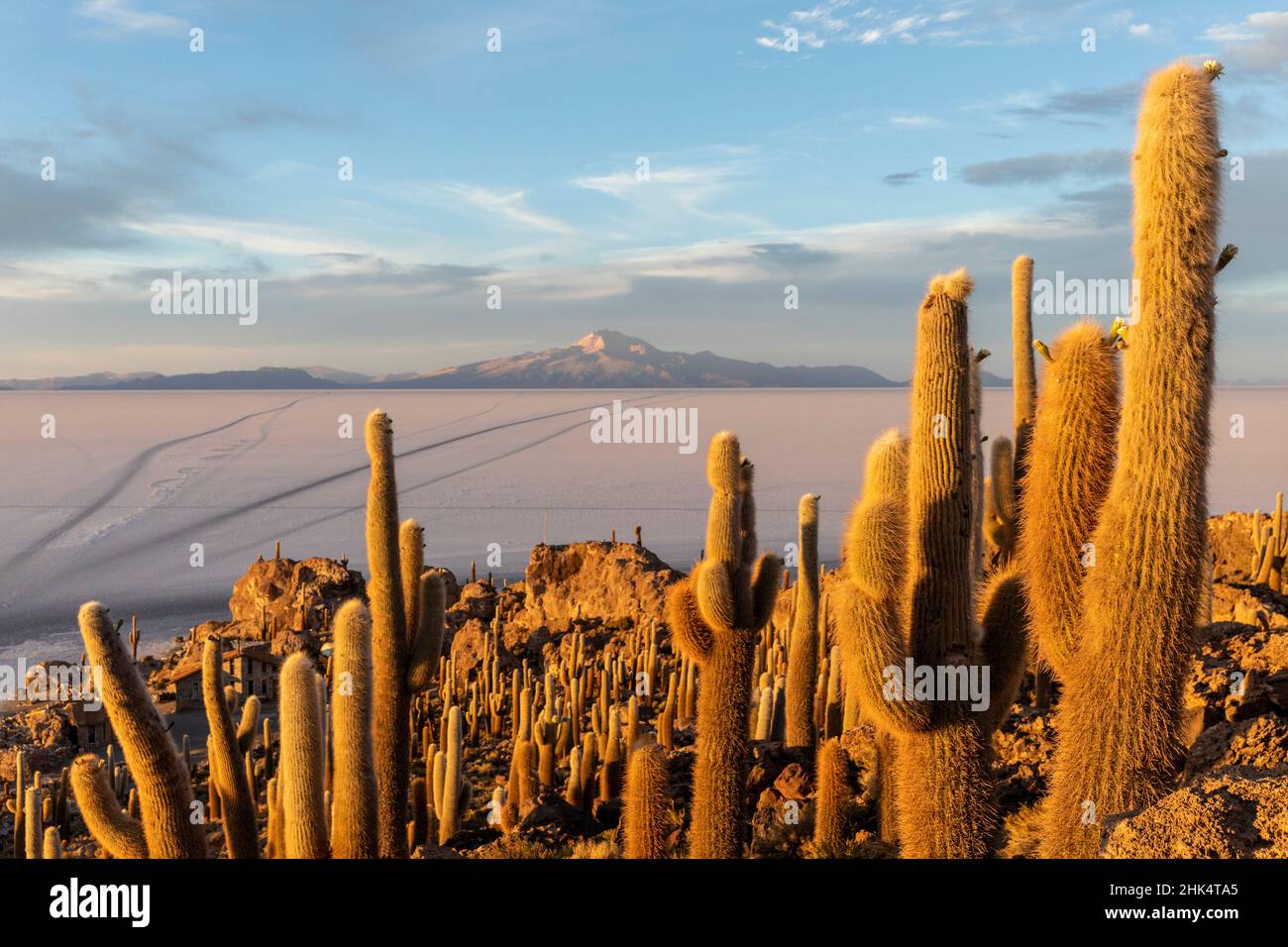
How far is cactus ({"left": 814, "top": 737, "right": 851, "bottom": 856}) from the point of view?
8281 mm

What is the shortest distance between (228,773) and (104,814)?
5.07ft

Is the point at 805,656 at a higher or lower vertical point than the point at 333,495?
lower

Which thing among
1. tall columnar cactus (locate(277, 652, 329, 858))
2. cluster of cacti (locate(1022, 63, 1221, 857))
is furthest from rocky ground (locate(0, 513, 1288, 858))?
tall columnar cactus (locate(277, 652, 329, 858))

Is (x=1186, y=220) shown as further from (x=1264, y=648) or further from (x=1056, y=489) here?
(x=1264, y=648)

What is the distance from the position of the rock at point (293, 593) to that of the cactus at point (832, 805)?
18.1 metres

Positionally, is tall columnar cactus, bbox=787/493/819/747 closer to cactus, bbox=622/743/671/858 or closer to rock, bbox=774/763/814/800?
rock, bbox=774/763/814/800

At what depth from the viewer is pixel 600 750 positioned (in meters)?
13.1

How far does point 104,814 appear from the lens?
6457 millimetres

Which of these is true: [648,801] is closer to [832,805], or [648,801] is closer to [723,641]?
[723,641]

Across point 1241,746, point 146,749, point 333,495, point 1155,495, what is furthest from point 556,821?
point 333,495

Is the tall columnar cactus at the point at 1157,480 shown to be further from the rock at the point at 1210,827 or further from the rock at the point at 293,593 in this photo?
the rock at the point at 293,593

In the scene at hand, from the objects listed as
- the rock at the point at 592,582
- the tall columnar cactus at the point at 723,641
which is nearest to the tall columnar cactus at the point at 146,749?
the tall columnar cactus at the point at 723,641

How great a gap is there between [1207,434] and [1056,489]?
85 centimetres

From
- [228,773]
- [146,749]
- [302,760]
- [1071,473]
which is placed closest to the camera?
[1071,473]
